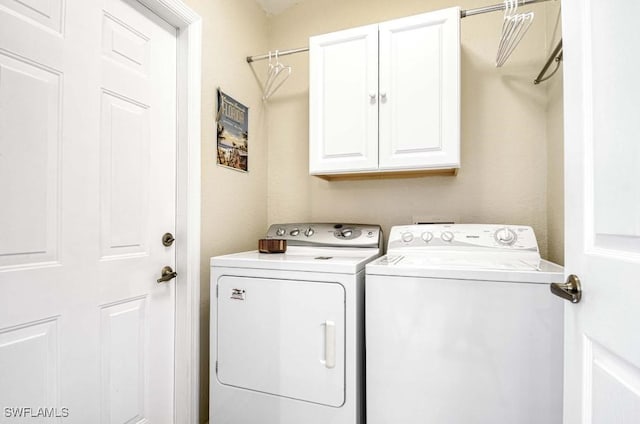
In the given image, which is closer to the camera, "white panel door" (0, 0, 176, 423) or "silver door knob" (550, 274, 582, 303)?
"silver door knob" (550, 274, 582, 303)

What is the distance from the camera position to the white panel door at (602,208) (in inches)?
24.0

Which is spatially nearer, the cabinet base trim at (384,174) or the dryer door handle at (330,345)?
the dryer door handle at (330,345)

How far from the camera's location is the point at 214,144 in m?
1.75

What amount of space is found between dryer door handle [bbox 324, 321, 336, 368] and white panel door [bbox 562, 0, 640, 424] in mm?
747

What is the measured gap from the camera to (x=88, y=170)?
1.17m

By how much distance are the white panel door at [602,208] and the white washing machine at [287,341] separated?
2.32 ft

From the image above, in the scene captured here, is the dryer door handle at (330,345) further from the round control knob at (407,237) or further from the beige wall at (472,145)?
the beige wall at (472,145)

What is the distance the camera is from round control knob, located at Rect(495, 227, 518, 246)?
152cm

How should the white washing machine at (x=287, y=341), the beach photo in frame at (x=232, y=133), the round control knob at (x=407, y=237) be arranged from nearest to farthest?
the white washing machine at (x=287, y=341)
the round control knob at (x=407, y=237)
the beach photo in frame at (x=232, y=133)

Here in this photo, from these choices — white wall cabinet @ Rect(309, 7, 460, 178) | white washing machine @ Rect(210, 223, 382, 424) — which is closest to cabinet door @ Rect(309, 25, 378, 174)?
white wall cabinet @ Rect(309, 7, 460, 178)

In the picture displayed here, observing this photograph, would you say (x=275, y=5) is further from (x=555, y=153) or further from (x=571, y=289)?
(x=571, y=289)

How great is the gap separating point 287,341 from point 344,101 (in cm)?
128

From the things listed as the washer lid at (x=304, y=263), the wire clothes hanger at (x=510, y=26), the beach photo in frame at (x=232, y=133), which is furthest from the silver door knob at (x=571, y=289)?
the beach photo in frame at (x=232, y=133)

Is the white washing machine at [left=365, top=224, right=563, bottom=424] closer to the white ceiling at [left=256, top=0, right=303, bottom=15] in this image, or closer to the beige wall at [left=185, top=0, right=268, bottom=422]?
the beige wall at [left=185, top=0, right=268, bottom=422]
